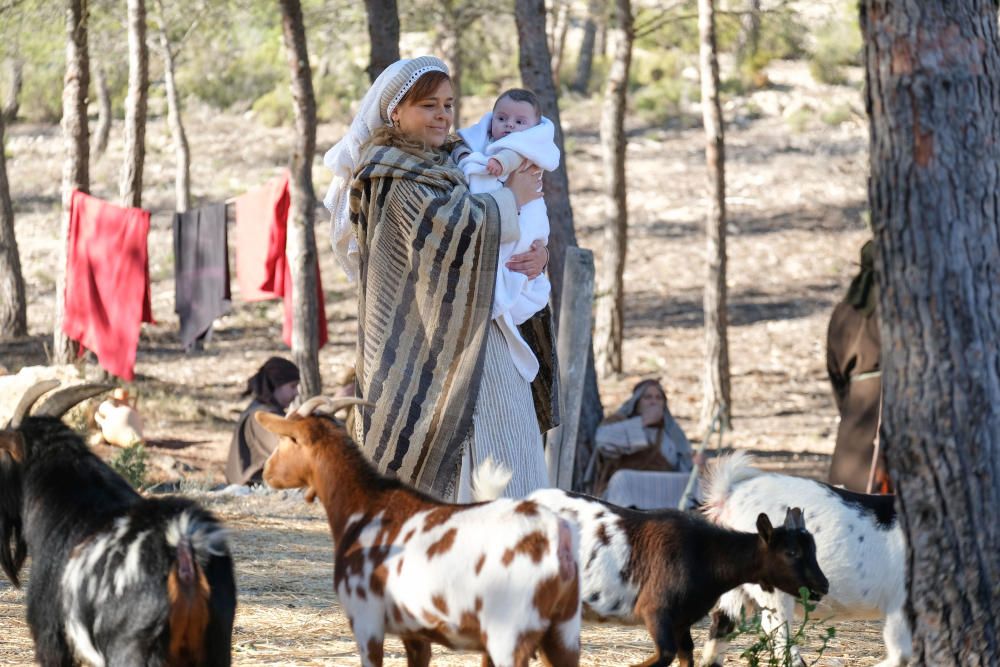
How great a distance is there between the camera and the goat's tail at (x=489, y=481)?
14.6 feet

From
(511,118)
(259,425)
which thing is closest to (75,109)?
(259,425)

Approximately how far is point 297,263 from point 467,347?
7.56 m

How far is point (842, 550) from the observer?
5113 millimetres

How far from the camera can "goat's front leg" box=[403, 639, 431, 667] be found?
13.0 feet

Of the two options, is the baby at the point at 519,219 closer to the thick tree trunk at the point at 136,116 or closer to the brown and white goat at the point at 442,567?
the brown and white goat at the point at 442,567

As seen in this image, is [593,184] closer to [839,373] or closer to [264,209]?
[264,209]

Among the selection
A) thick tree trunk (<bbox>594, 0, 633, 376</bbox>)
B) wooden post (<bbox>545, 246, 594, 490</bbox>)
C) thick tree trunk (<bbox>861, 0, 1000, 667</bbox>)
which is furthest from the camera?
thick tree trunk (<bbox>594, 0, 633, 376</bbox>)

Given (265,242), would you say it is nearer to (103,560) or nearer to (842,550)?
(842,550)

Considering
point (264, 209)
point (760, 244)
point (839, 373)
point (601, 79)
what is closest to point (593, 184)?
point (760, 244)

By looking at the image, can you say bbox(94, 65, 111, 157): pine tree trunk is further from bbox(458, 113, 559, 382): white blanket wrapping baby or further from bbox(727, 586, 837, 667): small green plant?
bbox(727, 586, 837, 667): small green plant

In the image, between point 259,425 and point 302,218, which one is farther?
point 302,218

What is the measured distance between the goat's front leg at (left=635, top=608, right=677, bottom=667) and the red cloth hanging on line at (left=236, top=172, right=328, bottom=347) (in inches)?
324

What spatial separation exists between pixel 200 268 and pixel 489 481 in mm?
8417

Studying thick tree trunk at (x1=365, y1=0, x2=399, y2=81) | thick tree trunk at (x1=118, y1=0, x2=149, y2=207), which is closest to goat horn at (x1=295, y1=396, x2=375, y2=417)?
thick tree trunk at (x1=365, y1=0, x2=399, y2=81)
